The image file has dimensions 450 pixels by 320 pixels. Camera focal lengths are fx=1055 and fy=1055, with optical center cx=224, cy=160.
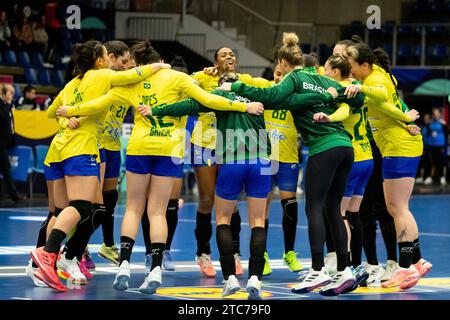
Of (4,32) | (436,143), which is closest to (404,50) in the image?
(436,143)

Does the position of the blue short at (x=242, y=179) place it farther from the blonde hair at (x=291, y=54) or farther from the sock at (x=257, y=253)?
the blonde hair at (x=291, y=54)

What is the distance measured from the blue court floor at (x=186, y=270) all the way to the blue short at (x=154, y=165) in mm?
1093

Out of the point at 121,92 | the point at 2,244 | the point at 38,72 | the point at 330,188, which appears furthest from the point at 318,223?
the point at 38,72

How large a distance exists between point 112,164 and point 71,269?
154cm

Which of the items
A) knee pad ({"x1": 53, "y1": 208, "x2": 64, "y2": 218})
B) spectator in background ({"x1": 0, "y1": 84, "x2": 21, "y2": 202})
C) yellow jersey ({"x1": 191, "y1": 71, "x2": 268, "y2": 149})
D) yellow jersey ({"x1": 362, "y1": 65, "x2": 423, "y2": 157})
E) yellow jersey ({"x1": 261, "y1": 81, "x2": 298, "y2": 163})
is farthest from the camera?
spectator in background ({"x1": 0, "y1": 84, "x2": 21, "y2": 202})

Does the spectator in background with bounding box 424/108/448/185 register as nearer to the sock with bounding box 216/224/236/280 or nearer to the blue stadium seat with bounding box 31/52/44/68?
the blue stadium seat with bounding box 31/52/44/68

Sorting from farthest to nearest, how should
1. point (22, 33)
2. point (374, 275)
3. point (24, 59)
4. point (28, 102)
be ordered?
point (22, 33), point (24, 59), point (28, 102), point (374, 275)

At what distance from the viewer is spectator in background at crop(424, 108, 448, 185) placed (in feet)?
95.2

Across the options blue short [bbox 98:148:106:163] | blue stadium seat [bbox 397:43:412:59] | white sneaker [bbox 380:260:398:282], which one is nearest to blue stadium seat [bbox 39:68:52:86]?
blue stadium seat [bbox 397:43:412:59]

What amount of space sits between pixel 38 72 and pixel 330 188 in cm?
1820

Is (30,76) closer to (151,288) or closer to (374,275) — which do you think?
(374,275)

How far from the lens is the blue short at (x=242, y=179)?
924 cm

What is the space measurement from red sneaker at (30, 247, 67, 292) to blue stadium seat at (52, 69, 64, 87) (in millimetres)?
17495

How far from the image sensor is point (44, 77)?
1045 inches
